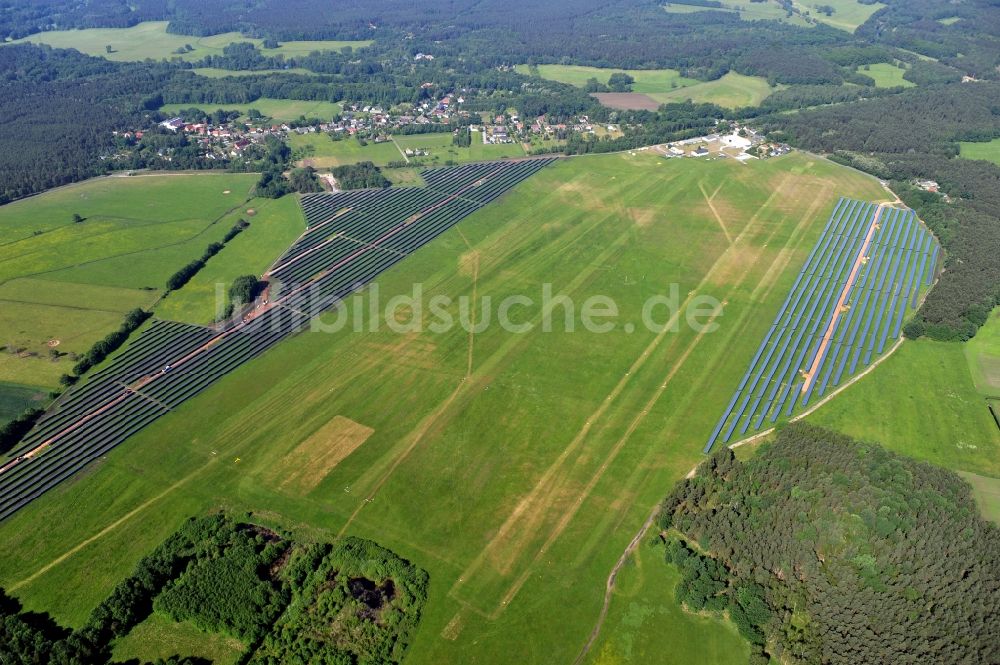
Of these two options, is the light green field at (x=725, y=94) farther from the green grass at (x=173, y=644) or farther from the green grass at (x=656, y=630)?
the green grass at (x=173, y=644)

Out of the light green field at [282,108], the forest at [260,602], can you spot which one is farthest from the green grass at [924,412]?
the light green field at [282,108]

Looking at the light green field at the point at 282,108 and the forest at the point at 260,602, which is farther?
the light green field at the point at 282,108

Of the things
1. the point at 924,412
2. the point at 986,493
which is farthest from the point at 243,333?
the point at 986,493

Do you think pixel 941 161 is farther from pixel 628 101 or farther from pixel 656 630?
pixel 656 630

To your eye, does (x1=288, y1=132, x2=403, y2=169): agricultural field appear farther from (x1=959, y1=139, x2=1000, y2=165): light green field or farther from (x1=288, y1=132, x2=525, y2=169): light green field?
(x1=959, y1=139, x2=1000, y2=165): light green field

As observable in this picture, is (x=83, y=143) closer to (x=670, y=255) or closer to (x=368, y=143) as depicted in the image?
(x=368, y=143)

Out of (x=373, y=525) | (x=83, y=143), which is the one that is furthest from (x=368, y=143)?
(x=373, y=525)
